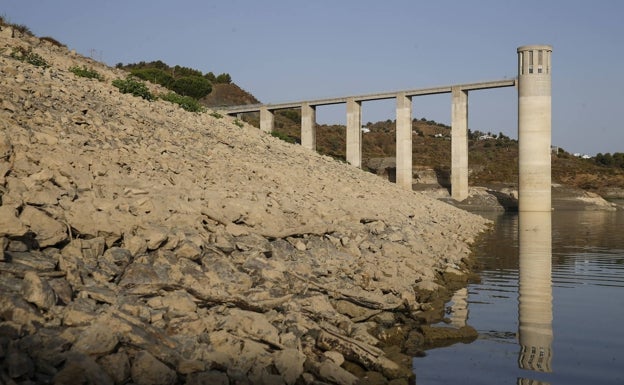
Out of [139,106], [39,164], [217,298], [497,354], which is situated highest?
[139,106]

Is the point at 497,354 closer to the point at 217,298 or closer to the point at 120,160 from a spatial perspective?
the point at 217,298

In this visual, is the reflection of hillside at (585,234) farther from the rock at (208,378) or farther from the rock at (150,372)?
the rock at (150,372)

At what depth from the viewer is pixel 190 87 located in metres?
76.2

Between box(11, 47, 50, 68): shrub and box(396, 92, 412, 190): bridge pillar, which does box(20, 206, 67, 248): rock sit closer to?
box(11, 47, 50, 68): shrub

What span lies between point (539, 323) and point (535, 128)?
40.4m

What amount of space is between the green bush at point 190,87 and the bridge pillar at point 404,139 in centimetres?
2421

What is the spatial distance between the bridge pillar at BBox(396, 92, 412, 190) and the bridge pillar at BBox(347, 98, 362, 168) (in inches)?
142

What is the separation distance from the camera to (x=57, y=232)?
28.2 ft

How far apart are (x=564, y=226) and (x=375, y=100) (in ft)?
87.6

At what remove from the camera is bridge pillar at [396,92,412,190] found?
58.4 meters

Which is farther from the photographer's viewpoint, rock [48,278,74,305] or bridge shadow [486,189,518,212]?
bridge shadow [486,189,518,212]

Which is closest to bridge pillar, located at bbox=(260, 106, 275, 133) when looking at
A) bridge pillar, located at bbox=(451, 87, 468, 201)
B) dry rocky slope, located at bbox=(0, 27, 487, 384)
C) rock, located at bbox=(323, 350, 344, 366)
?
bridge pillar, located at bbox=(451, 87, 468, 201)

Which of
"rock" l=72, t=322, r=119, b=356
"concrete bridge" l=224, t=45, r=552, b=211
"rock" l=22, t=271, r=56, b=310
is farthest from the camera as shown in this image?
"concrete bridge" l=224, t=45, r=552, b=211

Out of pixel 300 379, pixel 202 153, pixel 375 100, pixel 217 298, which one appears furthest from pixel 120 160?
pixel 375 100
